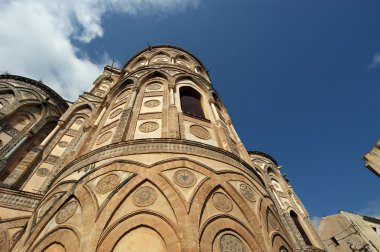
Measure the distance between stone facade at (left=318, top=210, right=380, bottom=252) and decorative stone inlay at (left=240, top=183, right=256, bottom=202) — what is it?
19.3m

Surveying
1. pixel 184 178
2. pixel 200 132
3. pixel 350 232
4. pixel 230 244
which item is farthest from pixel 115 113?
pixel 350 232

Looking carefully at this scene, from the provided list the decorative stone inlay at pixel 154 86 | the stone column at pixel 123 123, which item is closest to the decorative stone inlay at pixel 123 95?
the decorative stone inlay at pixel 154 86

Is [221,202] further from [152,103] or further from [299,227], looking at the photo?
[299,227]

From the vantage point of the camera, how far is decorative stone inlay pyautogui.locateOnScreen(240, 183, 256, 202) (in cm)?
744

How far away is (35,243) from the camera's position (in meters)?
6.15

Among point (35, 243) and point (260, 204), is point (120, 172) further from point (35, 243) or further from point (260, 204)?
point (260, 204)

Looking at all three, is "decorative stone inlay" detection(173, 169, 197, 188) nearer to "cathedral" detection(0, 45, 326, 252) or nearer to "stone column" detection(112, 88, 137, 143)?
"cathedral" detection(0, 45, 326, 252)

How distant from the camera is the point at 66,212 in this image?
6527 mm

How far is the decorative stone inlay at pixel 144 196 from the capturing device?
6217 mm

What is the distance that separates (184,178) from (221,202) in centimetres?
118

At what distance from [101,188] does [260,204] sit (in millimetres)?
4610

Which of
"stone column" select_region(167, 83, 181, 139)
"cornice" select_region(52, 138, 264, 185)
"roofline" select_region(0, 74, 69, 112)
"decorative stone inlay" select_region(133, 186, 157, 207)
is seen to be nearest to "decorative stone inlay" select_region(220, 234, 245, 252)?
"decorative stone inlay" select_region(133, 186, 157, 207)

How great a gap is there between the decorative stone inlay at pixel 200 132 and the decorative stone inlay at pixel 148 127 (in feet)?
4.38

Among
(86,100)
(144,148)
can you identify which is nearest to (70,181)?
(144,148)
